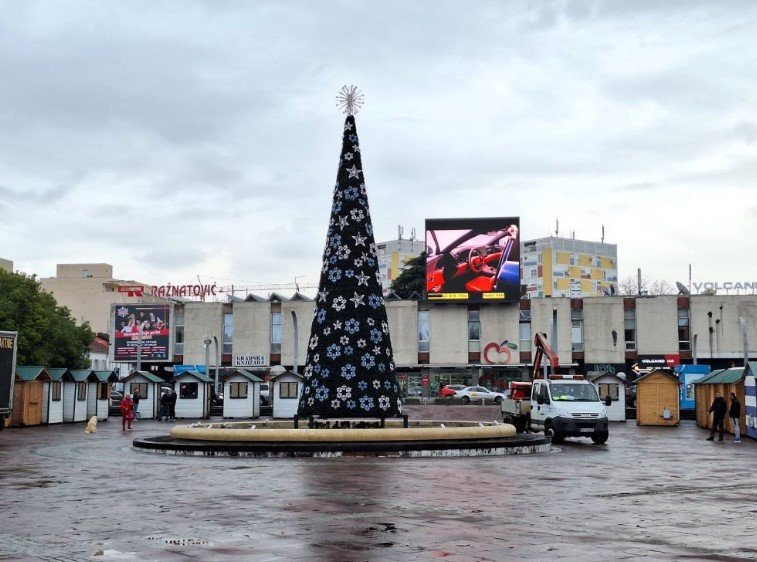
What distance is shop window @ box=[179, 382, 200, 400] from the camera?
48.4 metres

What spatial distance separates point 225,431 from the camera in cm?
2341

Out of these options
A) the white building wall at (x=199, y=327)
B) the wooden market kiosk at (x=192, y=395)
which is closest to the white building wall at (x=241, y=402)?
the wooden market kiosk at (x=192, y=395)

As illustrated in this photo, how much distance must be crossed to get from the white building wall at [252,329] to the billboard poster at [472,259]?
12.7m

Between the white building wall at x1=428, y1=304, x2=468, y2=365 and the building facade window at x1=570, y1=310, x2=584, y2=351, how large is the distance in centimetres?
874

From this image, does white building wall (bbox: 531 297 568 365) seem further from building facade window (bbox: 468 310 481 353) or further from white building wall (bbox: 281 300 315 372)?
white building wall (bbox: 281 300 315 372)

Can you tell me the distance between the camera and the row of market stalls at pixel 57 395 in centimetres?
3850

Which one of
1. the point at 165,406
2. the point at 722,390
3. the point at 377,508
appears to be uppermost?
→ the point at 722,390

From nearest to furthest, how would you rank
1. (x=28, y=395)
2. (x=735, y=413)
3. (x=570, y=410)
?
(x=570, y=410) → (x=735, y=413) → (x=28, y=395)

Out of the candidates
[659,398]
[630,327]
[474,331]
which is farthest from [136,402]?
[630,327]

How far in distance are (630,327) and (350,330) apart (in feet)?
183

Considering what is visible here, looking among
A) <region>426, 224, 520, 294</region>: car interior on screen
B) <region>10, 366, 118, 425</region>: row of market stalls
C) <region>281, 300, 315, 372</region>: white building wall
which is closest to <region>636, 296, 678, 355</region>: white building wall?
<region>426, 224, 520, 294</region>: car interior on screen

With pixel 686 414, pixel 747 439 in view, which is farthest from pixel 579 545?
pixel 686 414

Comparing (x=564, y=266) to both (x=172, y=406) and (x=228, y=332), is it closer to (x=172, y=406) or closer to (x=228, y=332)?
(x=228, y=332)

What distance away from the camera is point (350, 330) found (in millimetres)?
24641
